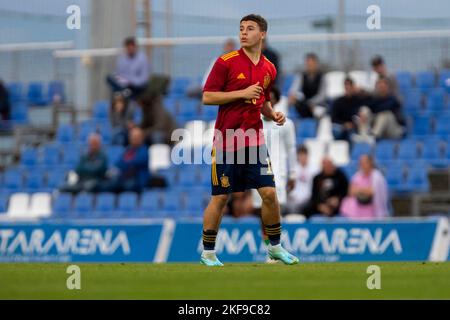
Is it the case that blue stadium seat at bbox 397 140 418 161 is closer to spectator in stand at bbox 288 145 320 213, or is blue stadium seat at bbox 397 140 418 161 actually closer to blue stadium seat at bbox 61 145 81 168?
spectator in stand at bbox 288 145 320 213

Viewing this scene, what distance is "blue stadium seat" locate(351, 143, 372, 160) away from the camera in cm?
2367

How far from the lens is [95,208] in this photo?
967 inches

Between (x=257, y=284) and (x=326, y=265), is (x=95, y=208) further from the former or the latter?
(x=257, y=284)

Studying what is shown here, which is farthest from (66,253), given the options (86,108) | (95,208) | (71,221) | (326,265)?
(326,265)

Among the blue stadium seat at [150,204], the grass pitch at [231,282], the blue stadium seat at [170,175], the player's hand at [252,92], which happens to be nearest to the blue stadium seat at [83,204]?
the blue stadium seat at [150,204]

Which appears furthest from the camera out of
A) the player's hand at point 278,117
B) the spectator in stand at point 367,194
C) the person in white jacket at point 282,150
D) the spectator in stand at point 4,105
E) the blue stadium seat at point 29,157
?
the spectator in stand at point 4,105

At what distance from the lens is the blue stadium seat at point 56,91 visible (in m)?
28.3

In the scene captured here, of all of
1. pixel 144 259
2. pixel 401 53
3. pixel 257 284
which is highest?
pixel 401 53

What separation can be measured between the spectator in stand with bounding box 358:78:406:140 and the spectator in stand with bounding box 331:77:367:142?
6.1 inches

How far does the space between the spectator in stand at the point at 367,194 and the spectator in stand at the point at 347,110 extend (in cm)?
223

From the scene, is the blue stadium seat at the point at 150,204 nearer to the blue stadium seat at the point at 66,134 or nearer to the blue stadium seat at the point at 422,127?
the blue stadium seat at the point at 66,134

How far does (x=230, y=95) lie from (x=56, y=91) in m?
16.1

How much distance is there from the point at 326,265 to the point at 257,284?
7.85 ft

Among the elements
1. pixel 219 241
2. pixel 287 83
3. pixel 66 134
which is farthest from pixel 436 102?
pixel 66 134
